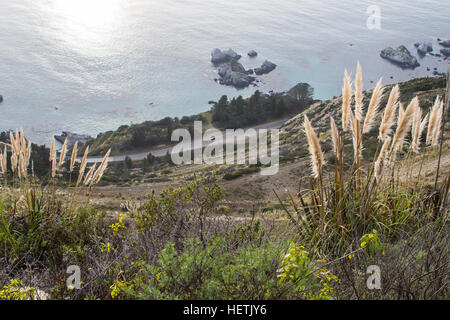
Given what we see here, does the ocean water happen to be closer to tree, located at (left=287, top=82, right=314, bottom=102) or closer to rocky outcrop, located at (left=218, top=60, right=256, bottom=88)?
→ rocky outcrop, located at (left=218, top=60, right=256, bottom=88)

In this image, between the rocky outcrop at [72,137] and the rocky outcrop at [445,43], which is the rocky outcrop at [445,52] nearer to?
the rocky outcrop at [445,43]

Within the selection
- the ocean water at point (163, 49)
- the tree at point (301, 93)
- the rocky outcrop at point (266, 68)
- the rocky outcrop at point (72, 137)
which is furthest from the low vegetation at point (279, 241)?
the rocky outcrop at point (266, 68)

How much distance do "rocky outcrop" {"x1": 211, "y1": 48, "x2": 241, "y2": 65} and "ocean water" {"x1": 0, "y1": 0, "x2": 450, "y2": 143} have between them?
245 centimetres

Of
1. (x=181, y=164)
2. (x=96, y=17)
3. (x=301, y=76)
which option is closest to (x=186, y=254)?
(x=181, y=164)

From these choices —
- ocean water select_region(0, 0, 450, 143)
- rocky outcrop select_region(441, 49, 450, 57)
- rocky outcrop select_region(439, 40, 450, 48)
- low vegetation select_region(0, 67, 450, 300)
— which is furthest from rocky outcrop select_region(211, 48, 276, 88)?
low vegetation select_region(0, 67, 450, 300)

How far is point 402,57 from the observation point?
88750 millimetres

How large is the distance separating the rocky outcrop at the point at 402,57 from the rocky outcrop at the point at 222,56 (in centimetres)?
3441

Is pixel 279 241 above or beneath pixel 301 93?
above

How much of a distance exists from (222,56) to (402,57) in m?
40.2

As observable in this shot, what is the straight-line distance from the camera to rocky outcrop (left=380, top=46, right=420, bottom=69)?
8875 cm

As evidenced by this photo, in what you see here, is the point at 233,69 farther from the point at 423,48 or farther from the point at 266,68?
the point at 423,48

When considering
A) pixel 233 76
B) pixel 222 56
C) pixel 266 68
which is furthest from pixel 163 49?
pixel 266 68

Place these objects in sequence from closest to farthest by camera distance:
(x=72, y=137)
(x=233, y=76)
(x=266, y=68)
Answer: (x=72, y=137)
(x=233, y=76)
(x=266, y=68)

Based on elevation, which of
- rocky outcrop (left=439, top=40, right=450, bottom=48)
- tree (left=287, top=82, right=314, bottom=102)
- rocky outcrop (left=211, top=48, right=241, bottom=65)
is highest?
rocky outcrop (left=439, top=40, right=450, bottom=48)
